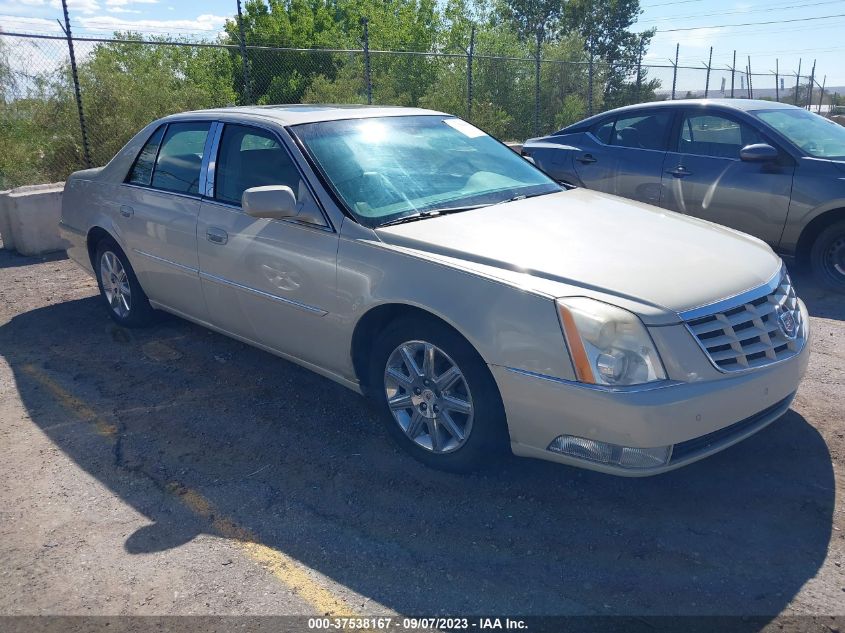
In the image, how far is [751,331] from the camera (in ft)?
10.9

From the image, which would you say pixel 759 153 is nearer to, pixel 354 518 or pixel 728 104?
pixel 728 104

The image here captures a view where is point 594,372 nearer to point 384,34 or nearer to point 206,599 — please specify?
point 206,599

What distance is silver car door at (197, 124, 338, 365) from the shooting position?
402 cm

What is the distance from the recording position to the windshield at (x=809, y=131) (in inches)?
263

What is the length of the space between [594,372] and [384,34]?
3241 centimetres

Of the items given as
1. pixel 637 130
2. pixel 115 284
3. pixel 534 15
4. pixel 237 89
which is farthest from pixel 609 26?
pixel 115 284

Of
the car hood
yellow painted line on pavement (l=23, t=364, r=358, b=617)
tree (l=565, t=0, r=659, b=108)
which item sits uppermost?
tree (l=565, t=0, r=659, b=108)

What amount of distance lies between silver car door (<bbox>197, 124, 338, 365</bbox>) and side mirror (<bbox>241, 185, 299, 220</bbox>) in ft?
0.43

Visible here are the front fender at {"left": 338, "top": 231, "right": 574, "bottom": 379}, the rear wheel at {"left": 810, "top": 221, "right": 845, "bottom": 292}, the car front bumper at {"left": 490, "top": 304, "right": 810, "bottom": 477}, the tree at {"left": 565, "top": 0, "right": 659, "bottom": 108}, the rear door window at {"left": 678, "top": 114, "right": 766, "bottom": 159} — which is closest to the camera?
the car front bumper at {"left": 490, "top": 304, "right": 810, "bottom": 477}

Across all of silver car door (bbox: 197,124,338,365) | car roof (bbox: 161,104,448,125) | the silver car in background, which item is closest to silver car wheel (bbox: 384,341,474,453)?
silver car door (bbox: 197,124,338,365)

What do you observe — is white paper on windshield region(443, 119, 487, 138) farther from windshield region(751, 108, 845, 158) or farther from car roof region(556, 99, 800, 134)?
windshield region(751, 108, 845, 158)

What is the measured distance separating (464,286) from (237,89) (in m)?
24.5

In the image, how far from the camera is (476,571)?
9.97 ft

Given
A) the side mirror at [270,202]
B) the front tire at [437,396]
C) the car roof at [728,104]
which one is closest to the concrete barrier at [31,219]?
the side mirror at [270,202]
